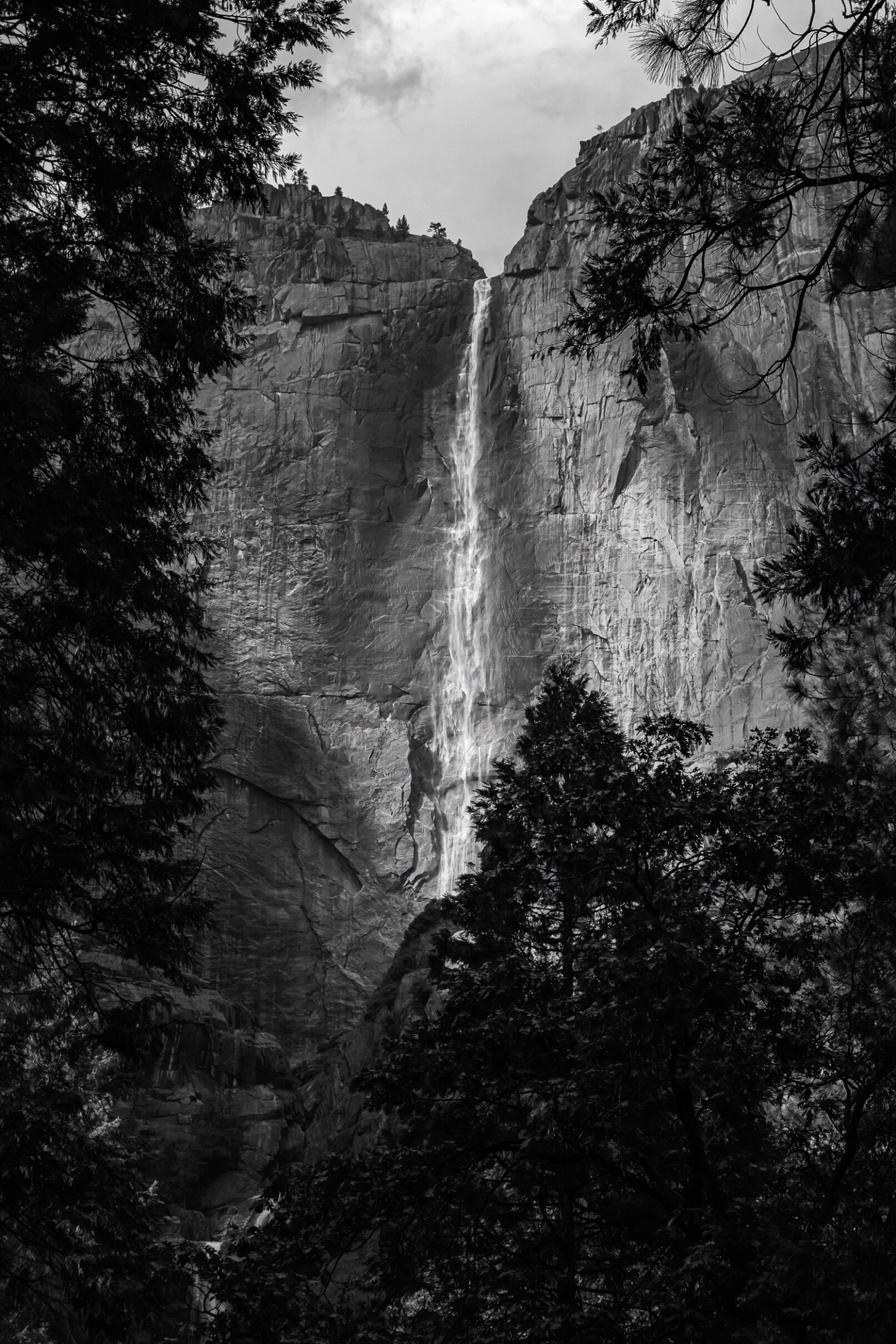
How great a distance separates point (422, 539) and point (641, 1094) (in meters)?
42.5

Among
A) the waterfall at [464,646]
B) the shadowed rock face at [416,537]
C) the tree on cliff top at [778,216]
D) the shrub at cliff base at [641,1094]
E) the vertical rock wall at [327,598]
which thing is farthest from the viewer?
the waterfall at [464,646]

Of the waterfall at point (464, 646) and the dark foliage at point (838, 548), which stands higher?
the waterfall at point (464, 646)

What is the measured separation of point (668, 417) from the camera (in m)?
46.8

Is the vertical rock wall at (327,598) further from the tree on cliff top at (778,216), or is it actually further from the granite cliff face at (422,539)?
the tree on cliff top at (778,216)

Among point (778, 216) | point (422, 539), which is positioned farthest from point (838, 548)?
point (422, 539)

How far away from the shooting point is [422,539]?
49.7 m

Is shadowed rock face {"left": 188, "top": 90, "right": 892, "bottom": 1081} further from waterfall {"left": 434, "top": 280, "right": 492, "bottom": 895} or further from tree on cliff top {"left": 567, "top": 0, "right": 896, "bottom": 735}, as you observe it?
tree on cliff top {"left": 567, "top": 0, "right": 896, "bottom": 735}

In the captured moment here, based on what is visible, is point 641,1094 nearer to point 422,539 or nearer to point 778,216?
point 778,216

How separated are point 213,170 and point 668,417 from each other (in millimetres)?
38879

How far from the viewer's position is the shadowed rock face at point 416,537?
44.2m

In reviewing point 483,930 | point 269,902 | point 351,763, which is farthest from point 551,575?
point 483,930

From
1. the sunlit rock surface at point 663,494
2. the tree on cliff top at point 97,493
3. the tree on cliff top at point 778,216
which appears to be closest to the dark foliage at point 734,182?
the tree on cliff top at point 778,216

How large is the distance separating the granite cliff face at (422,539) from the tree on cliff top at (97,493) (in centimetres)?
3291

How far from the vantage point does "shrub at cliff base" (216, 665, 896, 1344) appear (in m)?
7.56
